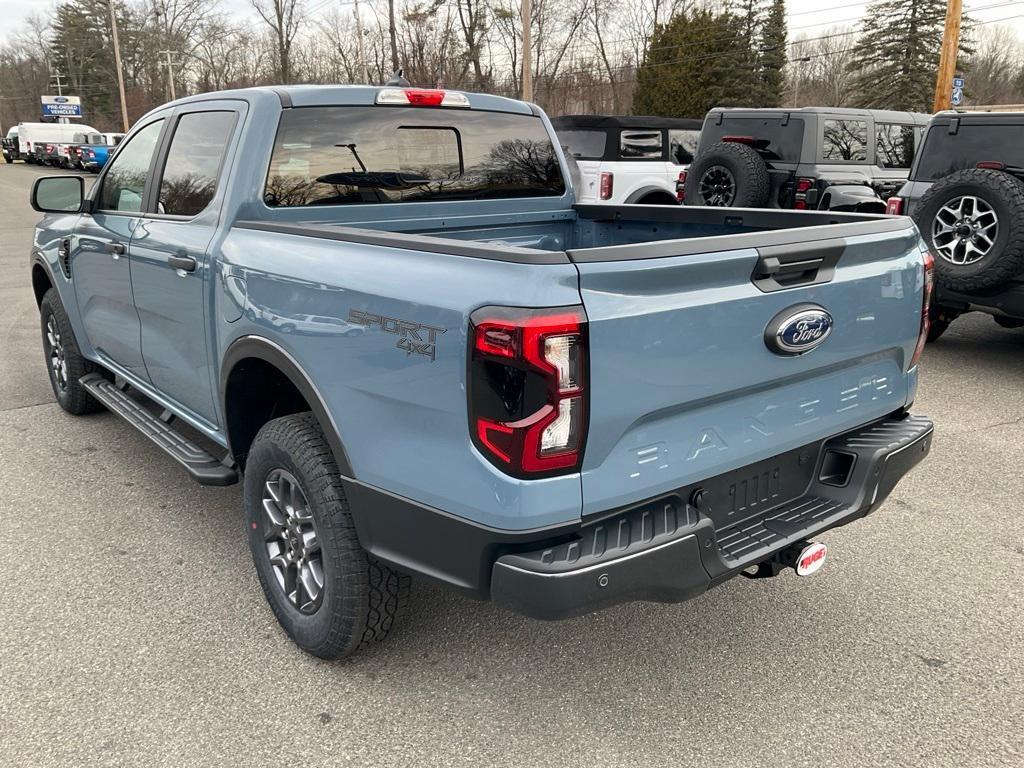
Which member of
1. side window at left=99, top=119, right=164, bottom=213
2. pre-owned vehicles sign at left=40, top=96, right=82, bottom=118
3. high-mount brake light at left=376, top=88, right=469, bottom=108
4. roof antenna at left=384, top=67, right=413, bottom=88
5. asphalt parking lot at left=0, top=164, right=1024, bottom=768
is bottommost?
asphalt parking lot at left=0, top=164, right=1024, bottom=768

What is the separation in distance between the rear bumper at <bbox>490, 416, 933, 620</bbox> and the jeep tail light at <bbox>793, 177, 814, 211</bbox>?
7.51m

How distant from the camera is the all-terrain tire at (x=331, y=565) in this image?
265 centimetres

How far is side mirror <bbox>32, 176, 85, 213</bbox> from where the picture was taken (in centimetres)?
460

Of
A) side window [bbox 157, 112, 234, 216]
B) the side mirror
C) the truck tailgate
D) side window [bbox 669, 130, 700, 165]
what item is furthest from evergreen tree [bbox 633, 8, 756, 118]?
the truck tailgate

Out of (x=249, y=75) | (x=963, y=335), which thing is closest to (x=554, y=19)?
(x=249, y=75)

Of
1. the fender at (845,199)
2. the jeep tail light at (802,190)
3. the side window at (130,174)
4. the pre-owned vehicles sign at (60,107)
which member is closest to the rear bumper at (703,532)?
the side window at (130,174)

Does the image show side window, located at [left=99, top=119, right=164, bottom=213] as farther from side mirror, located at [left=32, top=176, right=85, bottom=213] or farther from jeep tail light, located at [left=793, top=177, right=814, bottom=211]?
jeep tail light, located at [left=793, top=177, right=814, bottom=211]

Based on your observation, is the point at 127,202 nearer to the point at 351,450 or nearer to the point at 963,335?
the point at 351,450

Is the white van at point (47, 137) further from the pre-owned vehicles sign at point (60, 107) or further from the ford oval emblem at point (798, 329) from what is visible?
the ford oval emblem at point (798, 329)

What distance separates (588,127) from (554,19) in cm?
3920

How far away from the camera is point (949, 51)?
50.0 feet

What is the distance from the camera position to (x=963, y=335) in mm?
7938

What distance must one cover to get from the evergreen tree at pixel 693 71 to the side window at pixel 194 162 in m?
38.6

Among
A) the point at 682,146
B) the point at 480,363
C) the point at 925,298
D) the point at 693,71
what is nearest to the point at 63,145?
the point at 693,71
